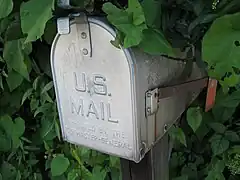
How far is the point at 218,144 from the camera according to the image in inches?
39.0

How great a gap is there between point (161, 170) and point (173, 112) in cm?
18

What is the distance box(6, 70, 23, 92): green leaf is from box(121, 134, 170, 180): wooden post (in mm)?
476

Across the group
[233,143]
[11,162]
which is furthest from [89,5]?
[11,162]

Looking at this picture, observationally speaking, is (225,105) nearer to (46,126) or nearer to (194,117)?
(194,117)

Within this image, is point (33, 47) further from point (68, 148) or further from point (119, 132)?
point (119, 132)

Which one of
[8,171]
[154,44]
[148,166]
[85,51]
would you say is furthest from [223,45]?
[8,171]

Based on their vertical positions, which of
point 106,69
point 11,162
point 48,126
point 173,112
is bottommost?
point 11,162

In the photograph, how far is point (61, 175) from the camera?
1215mm

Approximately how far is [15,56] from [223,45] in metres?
0.63

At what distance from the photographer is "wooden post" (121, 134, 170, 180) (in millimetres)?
730

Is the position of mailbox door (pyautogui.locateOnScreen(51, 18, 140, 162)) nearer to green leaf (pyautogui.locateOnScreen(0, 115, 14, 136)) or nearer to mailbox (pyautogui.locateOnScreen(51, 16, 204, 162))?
mailbox (pyautogui.locateOnScreen(51, 16, 204, 162))

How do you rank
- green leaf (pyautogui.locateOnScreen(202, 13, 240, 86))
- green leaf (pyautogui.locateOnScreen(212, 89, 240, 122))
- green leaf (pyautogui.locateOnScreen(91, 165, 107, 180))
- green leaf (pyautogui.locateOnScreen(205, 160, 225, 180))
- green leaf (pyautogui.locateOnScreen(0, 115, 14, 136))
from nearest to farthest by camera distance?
1. green leaf (pyautogui.locateOnScreen(202, 13, 240, 86))
2. green leaf (pyautogui.locateOnScreen(212, 89, 240, 122))
3. green leaf (pyautogui.locateOnScreen(205, 160, 225, 180))
4. green leaf (pyautogui.locateOnScreen(91, 165, 107, 180))
5. green leaf (pyautogui.locateOnScreen(0, 115, 14, 136))

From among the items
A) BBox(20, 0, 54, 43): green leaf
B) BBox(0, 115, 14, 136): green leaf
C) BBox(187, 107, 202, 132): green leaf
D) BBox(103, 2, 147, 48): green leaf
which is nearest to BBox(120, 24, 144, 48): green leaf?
BBox(103, 2, 147, 48): green leaf

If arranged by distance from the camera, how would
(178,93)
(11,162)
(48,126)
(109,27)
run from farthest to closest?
(11,162)
(48,126)
(178,93)
(109,27)
